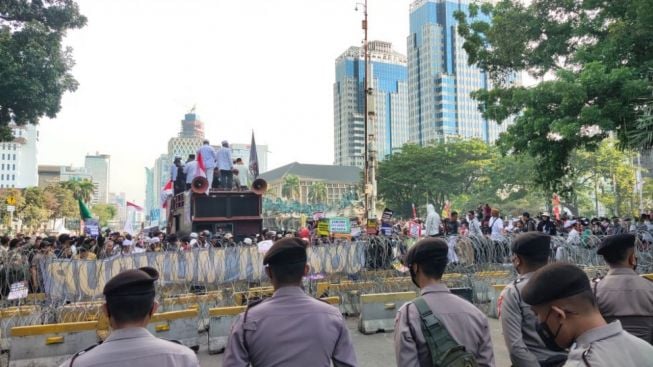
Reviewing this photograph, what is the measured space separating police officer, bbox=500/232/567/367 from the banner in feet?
26.5

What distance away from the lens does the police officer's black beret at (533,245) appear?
355 cm

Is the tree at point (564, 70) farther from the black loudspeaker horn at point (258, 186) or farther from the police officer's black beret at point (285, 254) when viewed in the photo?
the black loudspeaker horn at point (258, 186)

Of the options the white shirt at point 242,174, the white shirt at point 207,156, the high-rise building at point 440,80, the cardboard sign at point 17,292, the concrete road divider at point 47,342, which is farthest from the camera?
the high-rise building at point 440,80

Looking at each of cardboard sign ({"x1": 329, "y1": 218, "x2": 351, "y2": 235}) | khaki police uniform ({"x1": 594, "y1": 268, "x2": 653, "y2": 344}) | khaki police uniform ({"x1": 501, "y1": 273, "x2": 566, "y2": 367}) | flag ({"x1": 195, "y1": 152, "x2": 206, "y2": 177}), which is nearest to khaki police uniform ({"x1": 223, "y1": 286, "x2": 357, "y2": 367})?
khaki police uniform ({"x1": 501, "y1": 273, "x2": 566, "y2": 367})

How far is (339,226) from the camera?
45.2 ft

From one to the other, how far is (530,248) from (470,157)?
52067 millimetres

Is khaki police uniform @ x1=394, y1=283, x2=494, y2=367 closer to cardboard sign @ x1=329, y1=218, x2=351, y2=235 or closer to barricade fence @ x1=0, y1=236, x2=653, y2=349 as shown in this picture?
barricade fence @ x1=0, y1=236, x2=653, y2=349

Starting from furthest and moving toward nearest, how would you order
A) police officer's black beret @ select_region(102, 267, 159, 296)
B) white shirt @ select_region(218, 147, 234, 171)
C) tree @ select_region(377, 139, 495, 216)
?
tree @ select_region(377, 139, 495, 216) < white shirt @ select_region(218, 147, 234, 171) < police officer's black beret @ select_region(102, 267, 159, 296)

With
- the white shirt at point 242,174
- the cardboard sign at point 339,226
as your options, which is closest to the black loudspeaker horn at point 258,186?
the white shirt at point 242,174

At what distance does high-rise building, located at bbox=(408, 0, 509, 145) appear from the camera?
124m

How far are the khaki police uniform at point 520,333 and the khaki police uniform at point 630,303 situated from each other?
2.19ft

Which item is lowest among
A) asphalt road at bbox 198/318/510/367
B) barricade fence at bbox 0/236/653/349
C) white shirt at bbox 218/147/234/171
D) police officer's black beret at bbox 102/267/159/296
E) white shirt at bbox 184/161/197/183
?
asphalt road at bbox 198/318/510/367

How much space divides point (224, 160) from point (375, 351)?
14305 mm

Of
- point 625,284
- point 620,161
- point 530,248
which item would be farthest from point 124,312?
point 620,161
